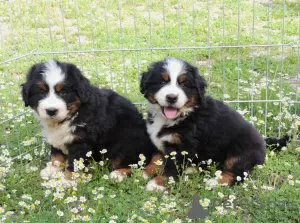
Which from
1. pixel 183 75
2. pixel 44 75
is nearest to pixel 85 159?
pixel 44 75

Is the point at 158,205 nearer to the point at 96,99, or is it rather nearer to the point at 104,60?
the point at 96,99

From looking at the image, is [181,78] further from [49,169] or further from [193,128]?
[49,169]

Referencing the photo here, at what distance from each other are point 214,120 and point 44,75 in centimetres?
149

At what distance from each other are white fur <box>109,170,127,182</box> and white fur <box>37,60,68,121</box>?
684 mm

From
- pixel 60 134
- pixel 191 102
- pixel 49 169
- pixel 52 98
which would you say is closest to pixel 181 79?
pixel 191 102

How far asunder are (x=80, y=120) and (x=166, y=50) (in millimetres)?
2507

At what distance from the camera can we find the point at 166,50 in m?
6.17

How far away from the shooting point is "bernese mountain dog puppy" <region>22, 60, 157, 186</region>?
12.3 feet

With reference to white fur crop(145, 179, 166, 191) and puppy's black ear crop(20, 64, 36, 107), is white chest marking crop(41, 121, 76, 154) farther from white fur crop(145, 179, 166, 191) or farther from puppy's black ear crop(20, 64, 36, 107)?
white fur crop(145, 179, 166, 191)

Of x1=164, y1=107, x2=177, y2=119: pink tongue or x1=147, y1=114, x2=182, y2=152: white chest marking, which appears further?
x1=147, y1=114, x2=182, y2=152: white chest marking

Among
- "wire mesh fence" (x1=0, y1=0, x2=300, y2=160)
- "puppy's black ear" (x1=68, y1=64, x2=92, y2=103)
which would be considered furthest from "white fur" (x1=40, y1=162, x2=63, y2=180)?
"puppy's black ear" (x1=68, y1=64, x2=92, y2=103)

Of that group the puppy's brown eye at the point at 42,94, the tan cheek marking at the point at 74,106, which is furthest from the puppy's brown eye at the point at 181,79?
the puppy's brown eye at the point at 42,94

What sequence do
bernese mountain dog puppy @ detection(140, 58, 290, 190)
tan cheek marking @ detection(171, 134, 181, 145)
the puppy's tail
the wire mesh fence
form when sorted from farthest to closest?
1. the wire mesh fence
2. the puppy's tail
3. tan cheek marking @ detection(171, 134, 181, 145)
4. bernese mountain dog puppy @ detection(140, 58, 290, 190)

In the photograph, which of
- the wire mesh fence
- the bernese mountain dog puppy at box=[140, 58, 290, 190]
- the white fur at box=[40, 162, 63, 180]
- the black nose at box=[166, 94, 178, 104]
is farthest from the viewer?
the wire mesh fence
